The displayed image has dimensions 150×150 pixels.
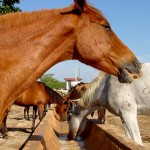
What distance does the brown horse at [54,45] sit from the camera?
3.18m

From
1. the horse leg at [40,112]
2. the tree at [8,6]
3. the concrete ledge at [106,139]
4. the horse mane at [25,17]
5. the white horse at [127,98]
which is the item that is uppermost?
the tree at [8,6]

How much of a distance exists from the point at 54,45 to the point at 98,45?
438mm

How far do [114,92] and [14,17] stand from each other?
4.56 metres

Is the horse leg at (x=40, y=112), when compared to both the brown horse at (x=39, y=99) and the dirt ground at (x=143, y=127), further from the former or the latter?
the dirt ground at (x=143, y=127)

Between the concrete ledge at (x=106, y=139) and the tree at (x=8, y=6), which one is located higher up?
the tree at (x=8, y=6)

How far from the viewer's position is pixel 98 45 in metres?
3.38

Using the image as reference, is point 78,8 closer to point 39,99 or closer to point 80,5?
point 80,5

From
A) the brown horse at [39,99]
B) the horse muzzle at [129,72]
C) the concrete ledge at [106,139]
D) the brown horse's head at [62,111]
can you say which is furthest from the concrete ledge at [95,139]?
the brown horse's head at [62,111]

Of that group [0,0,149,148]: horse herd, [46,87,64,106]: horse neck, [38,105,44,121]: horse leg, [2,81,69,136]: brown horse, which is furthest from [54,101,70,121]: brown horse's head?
[0,0,149,148]: horse herd

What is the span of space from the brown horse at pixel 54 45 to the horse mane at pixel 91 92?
177 inches

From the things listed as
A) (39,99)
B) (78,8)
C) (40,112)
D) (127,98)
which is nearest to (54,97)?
(39,99)

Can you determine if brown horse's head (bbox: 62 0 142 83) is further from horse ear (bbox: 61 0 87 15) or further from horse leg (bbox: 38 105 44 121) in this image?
horse leg (bbox: 38 105 44 121)

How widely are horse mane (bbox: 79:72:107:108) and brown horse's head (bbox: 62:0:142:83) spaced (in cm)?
444

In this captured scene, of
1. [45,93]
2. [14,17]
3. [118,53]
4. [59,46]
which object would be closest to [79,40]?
[59,46]
